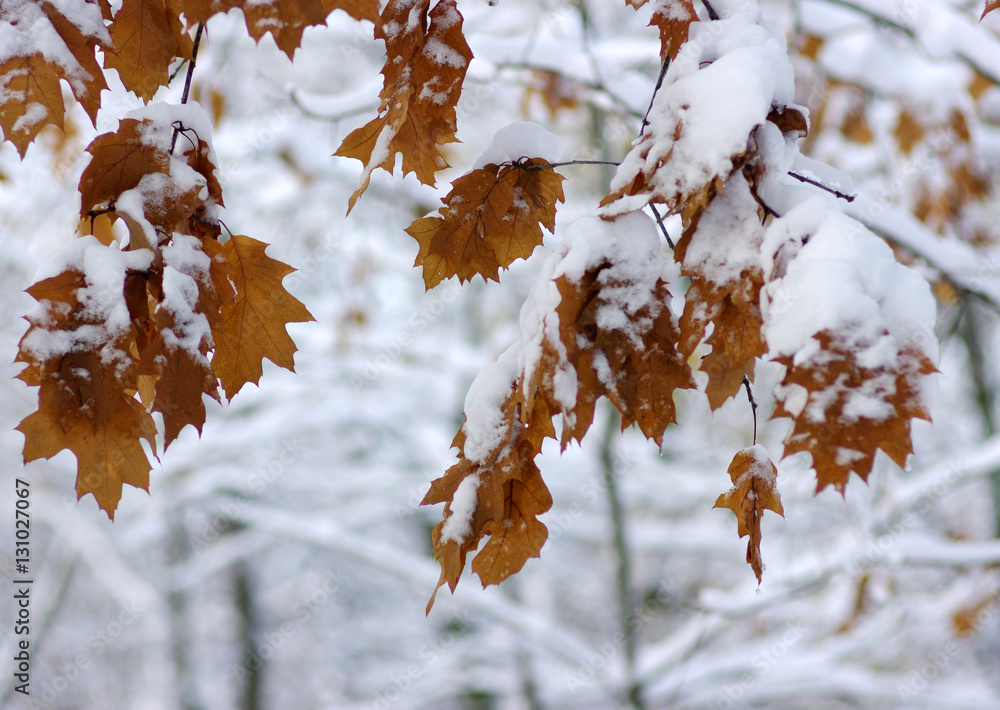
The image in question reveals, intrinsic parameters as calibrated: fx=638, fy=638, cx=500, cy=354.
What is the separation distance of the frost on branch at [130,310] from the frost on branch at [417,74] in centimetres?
21

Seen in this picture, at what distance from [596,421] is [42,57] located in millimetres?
3299

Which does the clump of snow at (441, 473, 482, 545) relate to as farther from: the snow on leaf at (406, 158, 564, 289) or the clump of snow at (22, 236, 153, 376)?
the clump of snow at (22, 236, 153, 376)

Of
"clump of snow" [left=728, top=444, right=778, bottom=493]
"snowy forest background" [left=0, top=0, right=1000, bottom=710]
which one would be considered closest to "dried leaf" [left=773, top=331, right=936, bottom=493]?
"snowy forest background" [left=0, top=0, right=1000, bottom=710]

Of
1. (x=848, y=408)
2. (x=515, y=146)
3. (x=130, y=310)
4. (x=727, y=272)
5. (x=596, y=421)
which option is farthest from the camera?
(x=596, y=421)

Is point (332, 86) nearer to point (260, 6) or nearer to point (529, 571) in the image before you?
Result: point (529, 571)

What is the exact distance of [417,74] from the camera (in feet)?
2.77

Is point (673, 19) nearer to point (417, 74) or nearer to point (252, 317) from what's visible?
point (417, 74)

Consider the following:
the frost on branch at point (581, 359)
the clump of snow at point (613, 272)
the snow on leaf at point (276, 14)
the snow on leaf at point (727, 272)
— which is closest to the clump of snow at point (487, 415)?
the frost on branch at point (581, 359)

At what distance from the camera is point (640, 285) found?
68cm

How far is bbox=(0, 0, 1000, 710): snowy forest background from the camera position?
2594 millimetres

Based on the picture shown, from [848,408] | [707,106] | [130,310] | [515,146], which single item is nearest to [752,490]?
[848,408]

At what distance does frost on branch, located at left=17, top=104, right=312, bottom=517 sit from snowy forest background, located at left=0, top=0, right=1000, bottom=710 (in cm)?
43

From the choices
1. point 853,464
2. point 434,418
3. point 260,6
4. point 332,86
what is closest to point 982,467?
point 853,464

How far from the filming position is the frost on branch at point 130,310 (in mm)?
748
